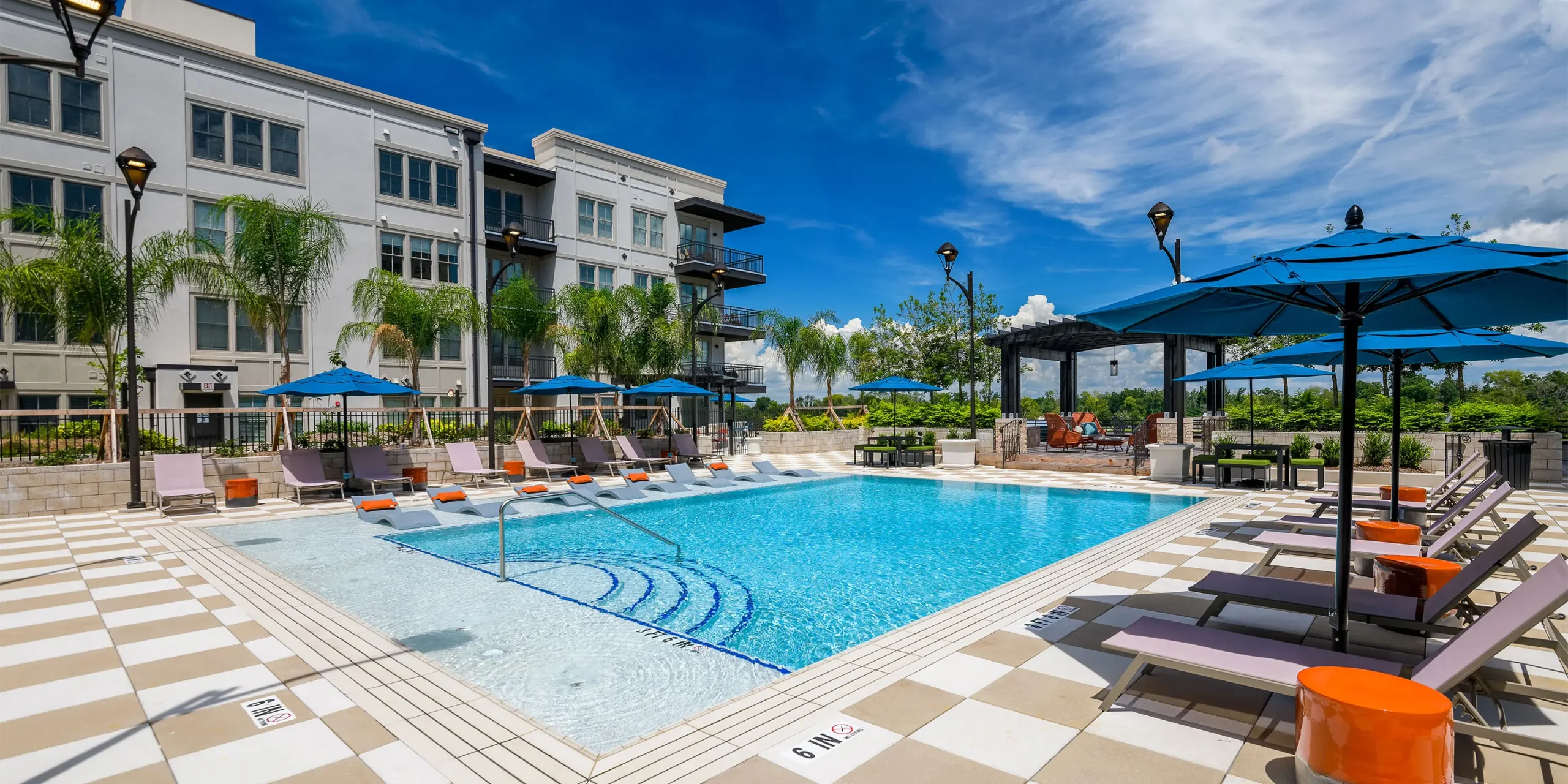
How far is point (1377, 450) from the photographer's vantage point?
554 inches

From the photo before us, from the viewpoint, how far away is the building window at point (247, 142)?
21828mm

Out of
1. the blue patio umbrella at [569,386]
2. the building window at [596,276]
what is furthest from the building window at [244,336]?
the building window at [596,276]

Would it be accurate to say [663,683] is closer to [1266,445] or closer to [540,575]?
[540,575]

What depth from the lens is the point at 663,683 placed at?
185 inches

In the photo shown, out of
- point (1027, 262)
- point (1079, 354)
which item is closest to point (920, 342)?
point (1027, 262)

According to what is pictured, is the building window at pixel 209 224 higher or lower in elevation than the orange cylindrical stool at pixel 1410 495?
higher

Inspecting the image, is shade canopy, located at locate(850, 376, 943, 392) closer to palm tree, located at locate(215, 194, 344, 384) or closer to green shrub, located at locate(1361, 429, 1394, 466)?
green shrub, located at locate(1361, 429, 1394, 466)

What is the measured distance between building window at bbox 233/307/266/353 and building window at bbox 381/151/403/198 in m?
6.18

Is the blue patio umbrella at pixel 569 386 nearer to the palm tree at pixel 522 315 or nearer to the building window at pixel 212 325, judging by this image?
the palm tree at pixel 522 315

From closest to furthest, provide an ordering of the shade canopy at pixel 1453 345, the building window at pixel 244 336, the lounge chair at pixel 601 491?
the shade canopy at pixel 1453 345 → the lounge chair at pixel 601 491 → the building window at pixel 244 336

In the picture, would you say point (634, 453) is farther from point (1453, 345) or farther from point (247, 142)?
point (247, 142)

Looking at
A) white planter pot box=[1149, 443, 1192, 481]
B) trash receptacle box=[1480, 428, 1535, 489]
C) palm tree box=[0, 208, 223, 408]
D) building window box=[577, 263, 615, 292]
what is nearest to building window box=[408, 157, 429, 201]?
building window box=[577, 263, 615, 292]

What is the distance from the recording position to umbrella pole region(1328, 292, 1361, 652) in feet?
12.5

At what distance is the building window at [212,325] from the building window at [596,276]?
41.3ft
